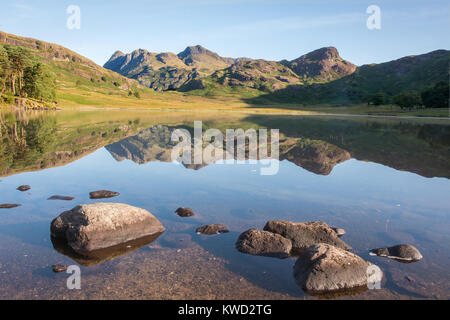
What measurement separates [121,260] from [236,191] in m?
10.2

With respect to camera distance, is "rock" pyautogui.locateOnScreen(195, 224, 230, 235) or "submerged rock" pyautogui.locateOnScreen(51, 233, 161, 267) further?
"rock" pyautogui.locateOnScreen(195, 224, 230, 235)

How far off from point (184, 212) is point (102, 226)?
4334mm

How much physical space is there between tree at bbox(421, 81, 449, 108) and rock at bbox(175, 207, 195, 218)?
177 metres

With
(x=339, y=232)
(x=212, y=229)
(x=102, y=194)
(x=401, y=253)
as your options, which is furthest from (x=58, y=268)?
(x=401, y=253)

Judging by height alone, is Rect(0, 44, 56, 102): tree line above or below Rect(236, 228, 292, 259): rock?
above

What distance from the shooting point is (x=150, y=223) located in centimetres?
1338

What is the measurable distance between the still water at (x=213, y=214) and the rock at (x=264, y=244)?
388 millimetres

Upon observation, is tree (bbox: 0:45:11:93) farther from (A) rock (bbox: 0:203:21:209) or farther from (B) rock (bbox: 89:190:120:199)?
(B) rock (bbox: 89:190:120:199)

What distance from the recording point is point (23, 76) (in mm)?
123188

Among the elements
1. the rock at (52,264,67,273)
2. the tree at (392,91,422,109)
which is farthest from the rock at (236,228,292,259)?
the tree at (392,91,422,109)

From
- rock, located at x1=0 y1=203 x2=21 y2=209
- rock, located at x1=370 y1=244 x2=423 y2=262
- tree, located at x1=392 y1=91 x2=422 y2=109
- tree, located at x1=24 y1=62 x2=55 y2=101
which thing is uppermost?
tree, located at x1=24 y1=62 x2=55 y2=101

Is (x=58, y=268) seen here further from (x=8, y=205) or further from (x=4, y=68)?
(x=4, y=68)

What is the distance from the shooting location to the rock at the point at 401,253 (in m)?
11.6

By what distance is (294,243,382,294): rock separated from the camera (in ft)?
31.9
